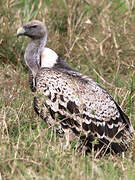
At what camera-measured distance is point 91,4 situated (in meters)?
8.34

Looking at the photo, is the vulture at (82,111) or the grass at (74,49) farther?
the grass at (74,49)

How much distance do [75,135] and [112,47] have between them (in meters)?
2.76

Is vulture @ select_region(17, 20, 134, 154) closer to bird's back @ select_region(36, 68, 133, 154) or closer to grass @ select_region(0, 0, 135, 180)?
bird's back @ select_region(36, 68, 133, 154)

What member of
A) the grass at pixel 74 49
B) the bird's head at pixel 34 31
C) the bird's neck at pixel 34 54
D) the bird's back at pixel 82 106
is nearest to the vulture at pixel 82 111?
the bird's back at pixel 82 106

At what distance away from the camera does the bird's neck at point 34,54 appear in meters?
5.97

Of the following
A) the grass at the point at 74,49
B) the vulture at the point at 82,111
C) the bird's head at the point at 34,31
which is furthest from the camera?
the bird's head at the point at 34,31

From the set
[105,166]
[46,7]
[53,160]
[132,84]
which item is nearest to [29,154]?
[53,160]

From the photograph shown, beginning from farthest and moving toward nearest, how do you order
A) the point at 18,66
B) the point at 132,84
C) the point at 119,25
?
1. the point at 119,25
2. the point at 18,66
3. the point at 132,84

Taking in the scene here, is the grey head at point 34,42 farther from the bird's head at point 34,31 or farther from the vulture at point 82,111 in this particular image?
the vulture at point 82,111

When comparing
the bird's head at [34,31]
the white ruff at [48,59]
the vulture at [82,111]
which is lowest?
the vulture at [82,111]

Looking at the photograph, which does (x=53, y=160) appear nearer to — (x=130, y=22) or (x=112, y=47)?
(x=112, y=47)

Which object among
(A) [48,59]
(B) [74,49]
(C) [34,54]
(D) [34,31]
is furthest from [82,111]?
(B) [74,49]

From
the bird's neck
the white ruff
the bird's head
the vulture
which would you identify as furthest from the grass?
the bird's head

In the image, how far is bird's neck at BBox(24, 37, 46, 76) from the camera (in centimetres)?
597
